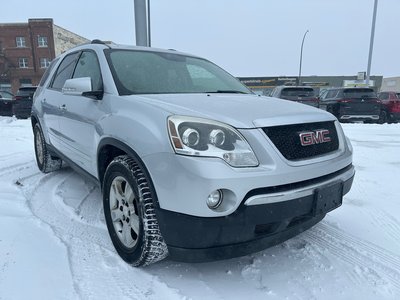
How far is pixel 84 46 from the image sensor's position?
357 centimetres

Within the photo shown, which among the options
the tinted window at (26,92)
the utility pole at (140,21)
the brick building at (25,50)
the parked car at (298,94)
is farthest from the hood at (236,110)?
the brick building at (25,50)

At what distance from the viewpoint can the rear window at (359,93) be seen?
12.5m

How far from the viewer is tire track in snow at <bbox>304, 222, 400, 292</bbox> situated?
2.36 metres

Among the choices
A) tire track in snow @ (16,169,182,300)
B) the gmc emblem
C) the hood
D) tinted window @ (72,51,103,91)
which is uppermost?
tinted window @ (72,51,103,91)

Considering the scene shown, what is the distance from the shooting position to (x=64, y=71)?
4090 millimetres

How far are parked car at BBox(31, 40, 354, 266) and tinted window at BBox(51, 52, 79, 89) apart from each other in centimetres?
105

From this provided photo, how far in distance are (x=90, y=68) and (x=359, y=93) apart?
Result: 11.9 m

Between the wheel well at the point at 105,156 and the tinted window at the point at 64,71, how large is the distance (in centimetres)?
156

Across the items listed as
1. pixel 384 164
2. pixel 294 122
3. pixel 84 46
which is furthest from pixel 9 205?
pixel 384 164

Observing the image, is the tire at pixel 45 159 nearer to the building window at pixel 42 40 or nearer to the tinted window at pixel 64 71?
the tinted window at pixel 64 71

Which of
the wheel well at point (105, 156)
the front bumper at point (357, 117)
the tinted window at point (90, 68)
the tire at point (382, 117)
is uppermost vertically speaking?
the tinted window at point (90, 68)

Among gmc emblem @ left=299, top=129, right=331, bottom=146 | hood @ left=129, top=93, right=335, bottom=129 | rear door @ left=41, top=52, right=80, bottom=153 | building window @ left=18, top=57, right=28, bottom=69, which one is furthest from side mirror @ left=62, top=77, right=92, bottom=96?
building window @ left=18, top=57, right=28, bottom=69

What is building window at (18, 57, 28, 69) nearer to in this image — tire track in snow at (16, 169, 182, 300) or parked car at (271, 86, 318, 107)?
parked car at (271, 86, 318, 107)

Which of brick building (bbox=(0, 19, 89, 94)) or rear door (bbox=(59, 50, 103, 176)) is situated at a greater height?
brick building (bbox=(0, 19, 89, 94))
